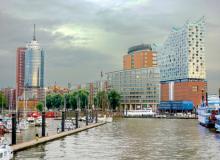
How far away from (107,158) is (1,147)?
13.5 meters

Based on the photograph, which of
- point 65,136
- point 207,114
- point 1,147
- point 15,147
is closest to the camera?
point 1,147

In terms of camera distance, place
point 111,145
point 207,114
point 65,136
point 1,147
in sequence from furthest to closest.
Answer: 1. point 207,114
2. point 65,136
3. point 111,145
4. point 1,147

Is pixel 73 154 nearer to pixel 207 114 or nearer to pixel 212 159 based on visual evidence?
pixel 212 159

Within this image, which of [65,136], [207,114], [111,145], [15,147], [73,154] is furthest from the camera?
[207,114]

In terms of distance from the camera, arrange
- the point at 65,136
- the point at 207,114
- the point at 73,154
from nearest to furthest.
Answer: the point at 73,154 → the point at 65,136 → the point at 207,114

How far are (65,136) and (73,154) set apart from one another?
113ft

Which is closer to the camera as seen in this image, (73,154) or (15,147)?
(73,154)

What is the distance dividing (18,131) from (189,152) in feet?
190

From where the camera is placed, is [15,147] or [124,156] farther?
[15,147]

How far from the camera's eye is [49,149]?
67.6 m

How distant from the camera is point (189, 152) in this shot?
63688 mm

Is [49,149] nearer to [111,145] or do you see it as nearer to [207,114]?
[111,145]

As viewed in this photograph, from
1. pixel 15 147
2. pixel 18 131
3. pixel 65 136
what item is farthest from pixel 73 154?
pixel 18 131

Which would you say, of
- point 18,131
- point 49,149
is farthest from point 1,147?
point 18,131
